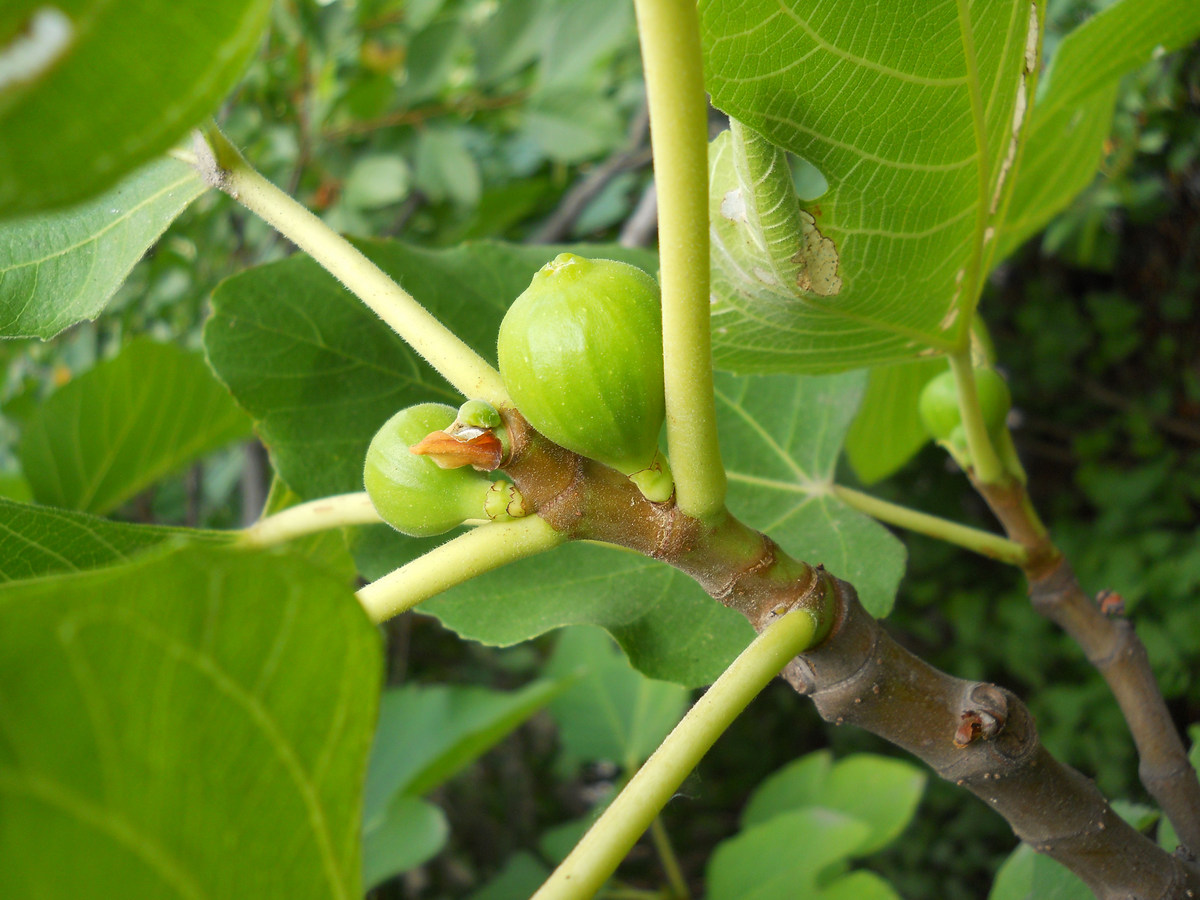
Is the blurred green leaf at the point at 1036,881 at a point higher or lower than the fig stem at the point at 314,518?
lower

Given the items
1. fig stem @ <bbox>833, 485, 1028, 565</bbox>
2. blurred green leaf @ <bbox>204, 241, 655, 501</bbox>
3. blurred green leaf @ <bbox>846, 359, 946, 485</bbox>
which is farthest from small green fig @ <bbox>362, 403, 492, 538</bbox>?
blurred green leaf @ <bbox>846, 359, 946, 485</bbox>

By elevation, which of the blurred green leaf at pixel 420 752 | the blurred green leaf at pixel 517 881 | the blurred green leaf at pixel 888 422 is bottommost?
the blurred green leaf at pixel 517 881

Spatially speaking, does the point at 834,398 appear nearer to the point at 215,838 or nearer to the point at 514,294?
the point at 514,294

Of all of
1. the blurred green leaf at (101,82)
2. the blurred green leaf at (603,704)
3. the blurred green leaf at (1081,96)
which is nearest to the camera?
the blurred green leaf at (101,82)

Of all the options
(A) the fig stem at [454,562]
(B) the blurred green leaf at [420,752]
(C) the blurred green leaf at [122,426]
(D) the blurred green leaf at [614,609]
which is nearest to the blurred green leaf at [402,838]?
(B) the blurred green leaf at [420,752]

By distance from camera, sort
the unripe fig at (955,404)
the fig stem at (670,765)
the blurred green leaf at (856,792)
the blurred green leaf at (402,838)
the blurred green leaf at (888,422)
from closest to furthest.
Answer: the fig stem at (670,765)
the unripe fig at (955,404)
the blurred green leaf at (888,422)
the blurred green leaf at (402,838)
the blurred green leaf at (856,792)

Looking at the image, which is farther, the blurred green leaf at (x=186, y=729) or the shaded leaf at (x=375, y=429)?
the shaded leaf at (x=375, y=429)

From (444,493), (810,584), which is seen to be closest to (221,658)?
(444,493)

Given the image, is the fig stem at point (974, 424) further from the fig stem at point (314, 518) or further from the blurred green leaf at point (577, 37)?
the blurred green leaf at point (577, 37)
